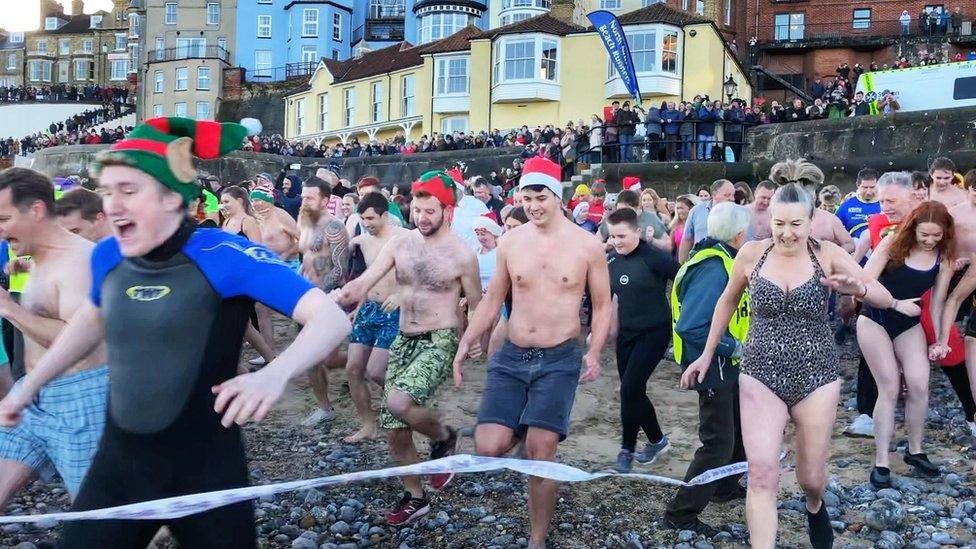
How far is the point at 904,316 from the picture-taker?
19.7 feet

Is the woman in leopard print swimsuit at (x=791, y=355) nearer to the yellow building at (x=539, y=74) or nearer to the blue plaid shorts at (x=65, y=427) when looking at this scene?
the blue plaid shorts at (x=65, y=427)

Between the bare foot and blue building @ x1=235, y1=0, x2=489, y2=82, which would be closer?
the bare foot

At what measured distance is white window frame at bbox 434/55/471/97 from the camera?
41.2 metres

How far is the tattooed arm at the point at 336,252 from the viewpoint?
8305 mm

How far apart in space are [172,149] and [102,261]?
0.44 metres

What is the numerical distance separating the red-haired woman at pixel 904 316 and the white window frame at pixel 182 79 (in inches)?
2302

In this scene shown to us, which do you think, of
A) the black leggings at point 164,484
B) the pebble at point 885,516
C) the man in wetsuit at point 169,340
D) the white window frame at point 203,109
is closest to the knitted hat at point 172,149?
the man in wetsuit at point 169,340

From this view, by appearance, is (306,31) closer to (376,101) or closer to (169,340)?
(376,101)

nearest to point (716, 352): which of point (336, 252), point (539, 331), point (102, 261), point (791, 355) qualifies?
point (791, 355)

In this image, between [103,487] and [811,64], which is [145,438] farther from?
[811,64]

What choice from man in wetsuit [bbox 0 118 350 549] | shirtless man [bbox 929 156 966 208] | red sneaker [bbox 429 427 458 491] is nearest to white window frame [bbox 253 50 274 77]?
shirtless man [bbox 929 156 966 208]

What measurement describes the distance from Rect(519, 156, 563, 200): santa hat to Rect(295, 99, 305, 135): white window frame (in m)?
48.2

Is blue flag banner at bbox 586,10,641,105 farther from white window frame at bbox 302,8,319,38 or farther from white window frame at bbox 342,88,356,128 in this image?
white window frame at bbox 302,8,319,38

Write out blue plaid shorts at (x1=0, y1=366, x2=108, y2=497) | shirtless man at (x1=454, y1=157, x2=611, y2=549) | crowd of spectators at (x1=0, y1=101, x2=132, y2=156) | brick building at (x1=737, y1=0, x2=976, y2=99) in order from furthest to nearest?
1. brick building at (x1=737, y1=0, x2=976, y2=99)
2. crowd of spectators at (x1=0, y1=101, x2=132, y2=156)
3. shirtless man at (x1=454, y1=157, x2=611, y2=549)
4. blue plaid shorts at (x1=0, y1=366, x2=108, y2=497)
